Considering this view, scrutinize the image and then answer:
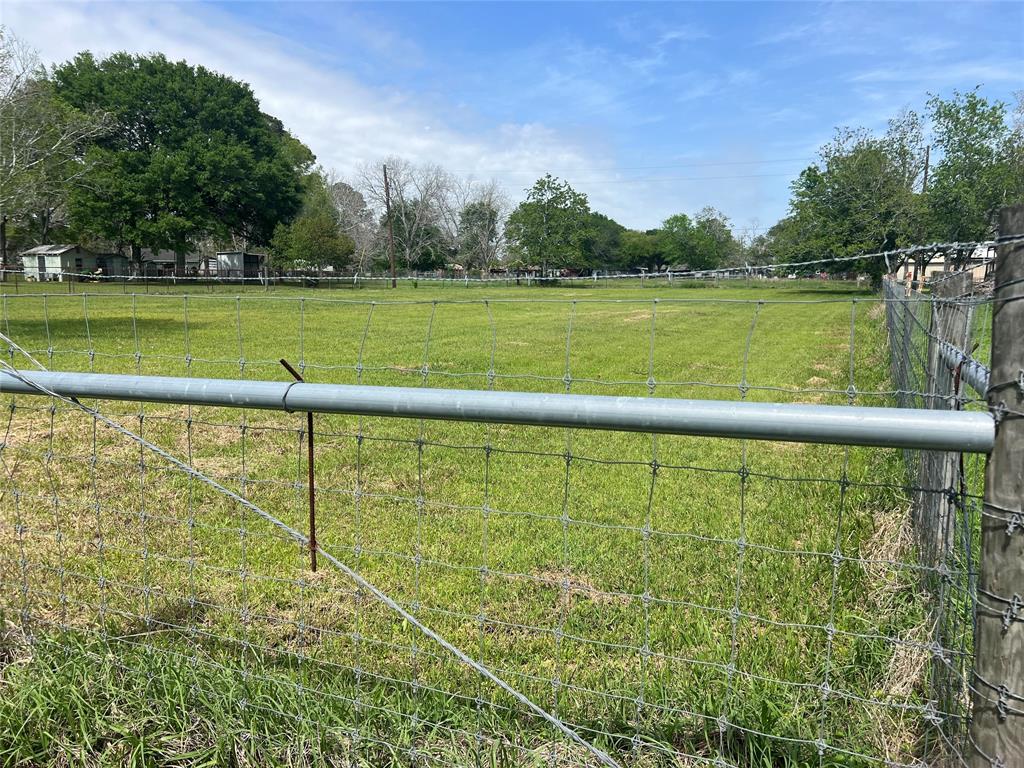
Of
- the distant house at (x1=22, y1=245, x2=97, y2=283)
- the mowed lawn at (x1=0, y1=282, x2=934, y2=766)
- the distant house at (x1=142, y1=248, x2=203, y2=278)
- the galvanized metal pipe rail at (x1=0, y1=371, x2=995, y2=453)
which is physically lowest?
the mowed lawn at (x1=0, y1=282, x2=934, y2=766)

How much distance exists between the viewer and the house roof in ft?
195

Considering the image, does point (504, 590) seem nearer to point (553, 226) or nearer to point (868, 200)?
point (868, 200)

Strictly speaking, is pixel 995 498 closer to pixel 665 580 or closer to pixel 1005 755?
pixel 1005 755

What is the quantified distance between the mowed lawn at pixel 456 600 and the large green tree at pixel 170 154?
148 ft

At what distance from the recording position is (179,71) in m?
49.0

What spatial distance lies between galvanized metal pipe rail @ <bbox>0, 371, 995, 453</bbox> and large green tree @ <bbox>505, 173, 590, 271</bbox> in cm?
6907

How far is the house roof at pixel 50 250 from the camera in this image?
59469 millimetres

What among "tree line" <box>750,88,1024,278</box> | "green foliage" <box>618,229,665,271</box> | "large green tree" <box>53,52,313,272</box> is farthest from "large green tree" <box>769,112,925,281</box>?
"green foliage" <box>618,229,665,271</box>

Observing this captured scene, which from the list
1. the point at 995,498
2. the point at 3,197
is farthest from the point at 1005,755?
the point at 3,197

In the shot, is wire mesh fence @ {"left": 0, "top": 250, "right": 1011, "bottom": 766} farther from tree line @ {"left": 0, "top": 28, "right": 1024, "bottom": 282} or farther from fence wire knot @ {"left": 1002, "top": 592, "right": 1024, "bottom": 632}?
tree line @ {"left": 0, "top": 28, "right": 1024, "bottom": 282}

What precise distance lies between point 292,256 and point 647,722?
52.1m

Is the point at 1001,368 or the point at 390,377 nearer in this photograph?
the point at 1001,368

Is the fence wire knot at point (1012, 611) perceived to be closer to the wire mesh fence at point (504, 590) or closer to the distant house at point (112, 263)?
the wire mesh fence at point (504, 590)

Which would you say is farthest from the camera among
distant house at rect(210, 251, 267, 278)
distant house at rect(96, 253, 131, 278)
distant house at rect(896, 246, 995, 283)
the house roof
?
the house roof
